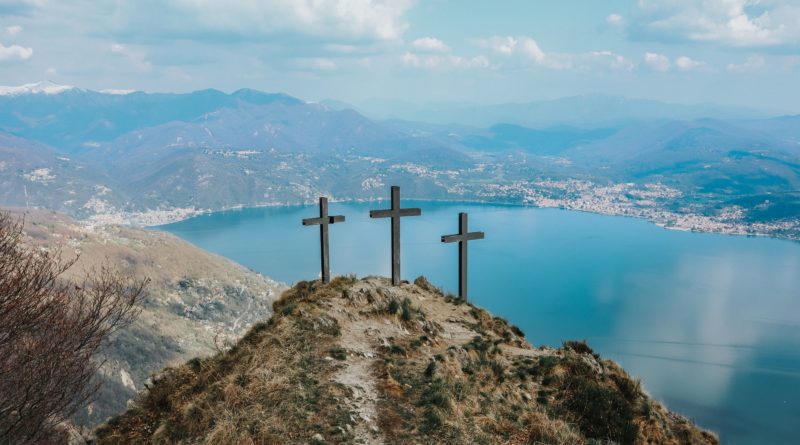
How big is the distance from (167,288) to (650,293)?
354 ft

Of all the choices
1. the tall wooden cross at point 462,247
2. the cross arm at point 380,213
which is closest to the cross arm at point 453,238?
the tall wooden cross at point 462,247

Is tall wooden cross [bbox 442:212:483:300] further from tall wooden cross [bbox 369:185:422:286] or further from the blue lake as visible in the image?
the blue lake

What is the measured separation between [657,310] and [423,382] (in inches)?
3967

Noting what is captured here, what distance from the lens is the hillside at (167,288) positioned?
9369 centimetres

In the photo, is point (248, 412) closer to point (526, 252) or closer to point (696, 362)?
point (696, 362)

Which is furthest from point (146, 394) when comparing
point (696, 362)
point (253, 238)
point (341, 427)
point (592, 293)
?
point (253, 238)

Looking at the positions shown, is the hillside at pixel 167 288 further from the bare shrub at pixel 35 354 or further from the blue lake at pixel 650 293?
the bare shrub at pixel 35 354

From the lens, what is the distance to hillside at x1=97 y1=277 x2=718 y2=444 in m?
7.32

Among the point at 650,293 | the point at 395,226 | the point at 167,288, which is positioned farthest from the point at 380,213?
the point at 167,288

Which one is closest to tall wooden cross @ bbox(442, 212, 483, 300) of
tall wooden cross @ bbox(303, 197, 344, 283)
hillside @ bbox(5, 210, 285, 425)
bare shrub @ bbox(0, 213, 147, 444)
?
tall wooden cross @ bbox(303, 197, 344, 283)

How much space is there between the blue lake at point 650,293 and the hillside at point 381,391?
5720cm

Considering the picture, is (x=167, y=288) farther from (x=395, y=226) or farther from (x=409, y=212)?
(x=395, y=226)

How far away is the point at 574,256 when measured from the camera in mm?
142250

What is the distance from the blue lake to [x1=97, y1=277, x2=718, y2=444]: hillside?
5720 centimetres
